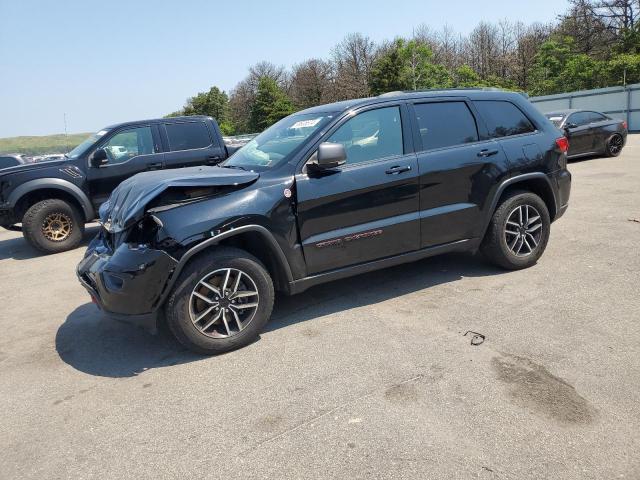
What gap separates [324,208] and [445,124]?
62.2 inches

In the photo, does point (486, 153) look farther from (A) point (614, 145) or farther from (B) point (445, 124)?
(A) point (614, 145)

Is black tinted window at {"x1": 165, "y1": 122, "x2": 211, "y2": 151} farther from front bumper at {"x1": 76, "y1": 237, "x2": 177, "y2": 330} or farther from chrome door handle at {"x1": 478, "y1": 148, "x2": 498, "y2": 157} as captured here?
chrome door handle at {"x1": 478, "y1": 148, "x2": 498, "y2": 157}

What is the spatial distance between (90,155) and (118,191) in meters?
4.35

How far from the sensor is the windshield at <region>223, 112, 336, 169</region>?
424cm

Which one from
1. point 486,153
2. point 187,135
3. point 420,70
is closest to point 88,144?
point 187,135

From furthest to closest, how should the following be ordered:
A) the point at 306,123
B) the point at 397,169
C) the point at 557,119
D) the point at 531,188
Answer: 1. the point at 557,119
2. the point at 531,188
3. the point at 306,123
4. the point at 397,169

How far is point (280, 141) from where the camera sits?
179 inches

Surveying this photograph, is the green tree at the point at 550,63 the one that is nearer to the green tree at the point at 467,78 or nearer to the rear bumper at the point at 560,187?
the green tree at the point at 467,78

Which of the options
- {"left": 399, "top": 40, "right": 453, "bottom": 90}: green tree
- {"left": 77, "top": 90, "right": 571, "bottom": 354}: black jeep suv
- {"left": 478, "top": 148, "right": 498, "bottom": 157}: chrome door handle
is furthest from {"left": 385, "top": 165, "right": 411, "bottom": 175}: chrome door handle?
{"left": 399, "top": 40, "right": 453, "bottom": 90}: green tree

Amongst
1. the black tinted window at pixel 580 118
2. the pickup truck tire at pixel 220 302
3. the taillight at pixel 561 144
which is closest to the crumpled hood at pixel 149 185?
the pickup truck tire at pixel 220 302

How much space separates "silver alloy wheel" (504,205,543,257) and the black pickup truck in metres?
5.41

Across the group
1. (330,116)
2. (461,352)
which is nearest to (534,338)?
(461,352)

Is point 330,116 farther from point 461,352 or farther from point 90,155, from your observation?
point 90,155

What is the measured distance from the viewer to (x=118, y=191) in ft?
14.0
